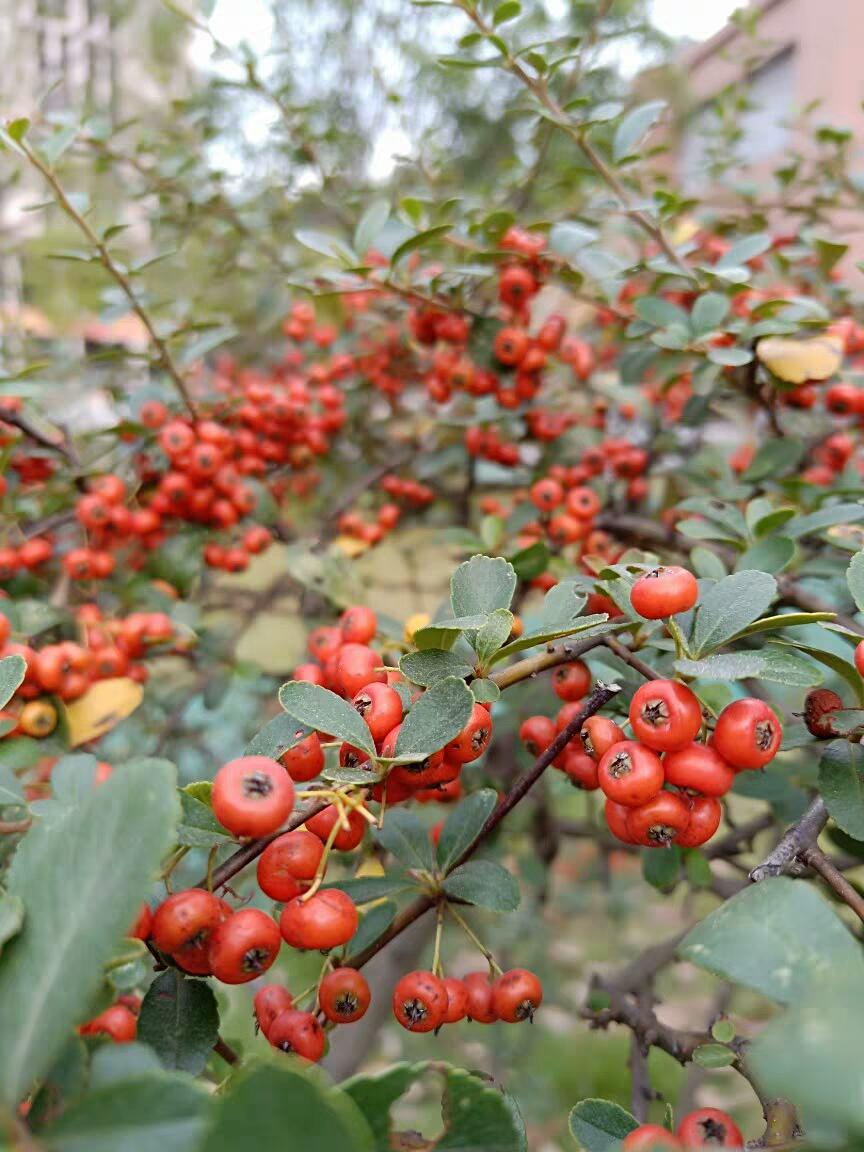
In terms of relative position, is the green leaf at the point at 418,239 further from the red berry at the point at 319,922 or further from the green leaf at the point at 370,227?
the red berry at the point at 319,922

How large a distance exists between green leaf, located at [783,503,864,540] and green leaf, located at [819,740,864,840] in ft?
1.32

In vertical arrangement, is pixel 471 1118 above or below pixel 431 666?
below

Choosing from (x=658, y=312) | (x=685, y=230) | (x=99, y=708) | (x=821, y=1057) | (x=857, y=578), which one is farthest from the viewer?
(x=685, y=230)

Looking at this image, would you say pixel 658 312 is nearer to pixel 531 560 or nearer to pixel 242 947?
pixel 531 560

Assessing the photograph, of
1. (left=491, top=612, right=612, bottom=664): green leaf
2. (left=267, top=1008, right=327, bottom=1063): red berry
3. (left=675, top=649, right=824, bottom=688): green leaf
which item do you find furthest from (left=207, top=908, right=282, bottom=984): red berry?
(left=675, top=649, right=824, bottom=688): green leaf

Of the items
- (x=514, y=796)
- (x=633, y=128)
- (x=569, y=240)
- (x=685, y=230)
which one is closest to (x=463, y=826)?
(x=514, y=796)

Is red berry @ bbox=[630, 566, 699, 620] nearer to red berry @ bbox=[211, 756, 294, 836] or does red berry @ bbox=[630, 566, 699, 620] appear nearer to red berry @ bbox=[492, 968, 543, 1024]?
red berry @ bbox=[211, 756, 294, 836]

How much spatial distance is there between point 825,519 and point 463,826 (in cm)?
69

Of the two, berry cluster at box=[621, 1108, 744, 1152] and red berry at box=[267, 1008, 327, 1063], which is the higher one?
red berry at box=[267, 1008, 327, 1063]

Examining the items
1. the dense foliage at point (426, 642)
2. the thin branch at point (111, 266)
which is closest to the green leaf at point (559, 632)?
the dense foliage at point (426, 642)

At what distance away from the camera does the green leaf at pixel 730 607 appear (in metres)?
0.81

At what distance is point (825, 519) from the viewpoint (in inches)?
47.8

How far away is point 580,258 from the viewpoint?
164cm

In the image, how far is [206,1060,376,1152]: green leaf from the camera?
41 cm
